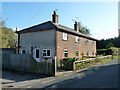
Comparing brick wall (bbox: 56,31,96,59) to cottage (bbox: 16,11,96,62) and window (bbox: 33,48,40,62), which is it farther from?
window (bbox: 33,48,40,62)

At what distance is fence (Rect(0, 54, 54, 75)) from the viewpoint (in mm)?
11367

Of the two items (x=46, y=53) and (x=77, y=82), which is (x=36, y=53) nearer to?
(x=46, y=53)

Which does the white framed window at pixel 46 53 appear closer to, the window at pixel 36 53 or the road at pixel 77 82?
the window at pixel 36 53

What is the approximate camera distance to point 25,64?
507 inches

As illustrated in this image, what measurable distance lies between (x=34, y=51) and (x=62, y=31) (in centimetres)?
558

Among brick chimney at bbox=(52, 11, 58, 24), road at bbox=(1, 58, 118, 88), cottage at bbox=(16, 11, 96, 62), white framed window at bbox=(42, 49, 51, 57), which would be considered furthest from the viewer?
brick chimney at bbox=(52, 11, 58, 24)

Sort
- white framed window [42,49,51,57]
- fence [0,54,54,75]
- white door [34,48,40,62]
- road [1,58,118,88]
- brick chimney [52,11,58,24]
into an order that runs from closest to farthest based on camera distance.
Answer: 1. road [1,58,118,88]
2. fence [0,54,54,75]
3. white framed window [42,49,51,57]
4. white door [34,48,40,62]
5. brick chimney [52,11,58,24]

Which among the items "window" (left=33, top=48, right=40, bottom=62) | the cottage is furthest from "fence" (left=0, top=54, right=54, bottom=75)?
"window" (left=33, top=48, right=40, bottom=62)

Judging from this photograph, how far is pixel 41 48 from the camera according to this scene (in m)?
17.2

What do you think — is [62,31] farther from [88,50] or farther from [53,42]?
[88,50]

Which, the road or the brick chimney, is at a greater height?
the brick chimney

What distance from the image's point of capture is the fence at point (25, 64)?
448 inches

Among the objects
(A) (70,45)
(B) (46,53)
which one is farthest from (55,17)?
(B) (46,53)

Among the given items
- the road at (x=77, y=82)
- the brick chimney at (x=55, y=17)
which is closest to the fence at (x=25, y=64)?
the road at (x=77, y=82)
